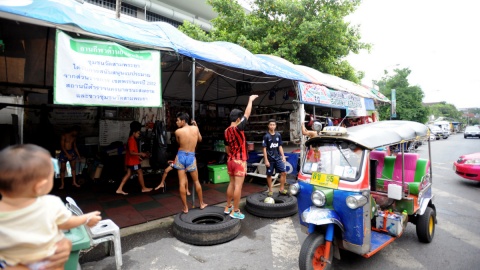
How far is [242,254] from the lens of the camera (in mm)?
3709

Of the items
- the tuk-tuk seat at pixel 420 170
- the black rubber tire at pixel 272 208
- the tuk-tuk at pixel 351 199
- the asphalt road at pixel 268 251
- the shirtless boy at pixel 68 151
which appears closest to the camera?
the tuk-tuk at pixel 351 199

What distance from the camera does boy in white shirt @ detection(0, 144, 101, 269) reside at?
1.51 metres

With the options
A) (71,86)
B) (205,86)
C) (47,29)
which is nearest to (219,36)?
(205,86)

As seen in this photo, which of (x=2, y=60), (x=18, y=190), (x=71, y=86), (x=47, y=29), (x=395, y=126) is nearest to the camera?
(x=18, y=190)

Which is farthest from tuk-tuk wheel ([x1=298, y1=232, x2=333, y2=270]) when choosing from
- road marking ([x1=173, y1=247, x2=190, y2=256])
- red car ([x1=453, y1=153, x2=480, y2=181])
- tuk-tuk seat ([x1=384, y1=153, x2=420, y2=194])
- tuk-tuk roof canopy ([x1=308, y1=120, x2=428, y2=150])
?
red car ([x1=453, y1=153, x2=480, y2=181])

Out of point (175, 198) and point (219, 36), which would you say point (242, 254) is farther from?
point (219, 36)

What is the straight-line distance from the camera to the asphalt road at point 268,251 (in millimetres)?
→ 3398

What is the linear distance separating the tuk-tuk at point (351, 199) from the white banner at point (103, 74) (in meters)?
3.06

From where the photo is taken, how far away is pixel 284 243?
160 inches

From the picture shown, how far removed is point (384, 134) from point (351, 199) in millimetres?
1303

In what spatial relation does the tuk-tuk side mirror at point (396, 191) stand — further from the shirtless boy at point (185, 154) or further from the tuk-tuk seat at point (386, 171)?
the shirtless boy at point (185, 154)

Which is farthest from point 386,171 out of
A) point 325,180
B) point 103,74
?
point 103,74

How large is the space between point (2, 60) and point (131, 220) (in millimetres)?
4512

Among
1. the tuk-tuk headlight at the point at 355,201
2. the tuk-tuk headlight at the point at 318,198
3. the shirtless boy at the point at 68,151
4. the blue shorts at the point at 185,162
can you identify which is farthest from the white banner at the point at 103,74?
the shirtless boy at the point at 68,151
